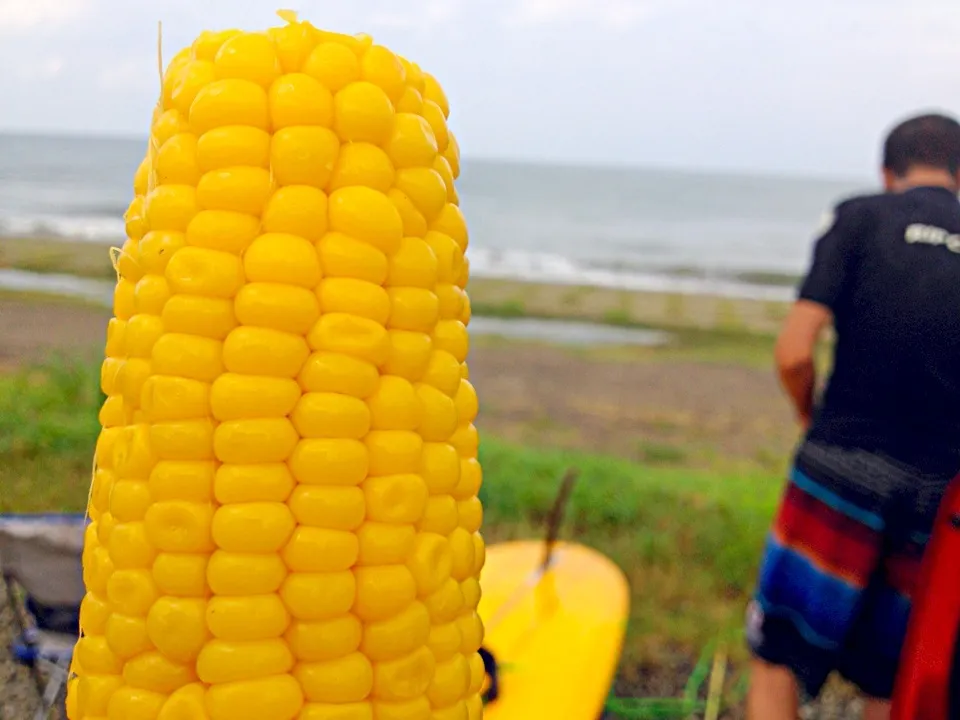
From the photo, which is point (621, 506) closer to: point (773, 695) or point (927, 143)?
point (773, 695)

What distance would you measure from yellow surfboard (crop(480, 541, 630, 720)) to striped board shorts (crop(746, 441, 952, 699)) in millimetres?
521

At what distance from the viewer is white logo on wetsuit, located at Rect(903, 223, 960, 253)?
Result: 2355 mm

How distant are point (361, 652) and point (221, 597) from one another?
158mm

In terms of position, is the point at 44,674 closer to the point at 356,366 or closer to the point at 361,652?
the point at 361,652

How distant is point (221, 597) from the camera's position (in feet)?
2.71

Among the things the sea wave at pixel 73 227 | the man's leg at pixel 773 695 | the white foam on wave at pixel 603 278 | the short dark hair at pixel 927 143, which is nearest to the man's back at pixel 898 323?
the short dark hair at pixel 927 143

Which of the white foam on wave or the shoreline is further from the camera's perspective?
the white foam on wave

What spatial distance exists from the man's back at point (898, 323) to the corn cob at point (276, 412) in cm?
193

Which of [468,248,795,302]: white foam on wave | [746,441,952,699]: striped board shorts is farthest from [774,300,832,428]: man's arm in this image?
[468,248,795,302]: white foam on wave

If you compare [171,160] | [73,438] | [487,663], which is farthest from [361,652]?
[73,438]

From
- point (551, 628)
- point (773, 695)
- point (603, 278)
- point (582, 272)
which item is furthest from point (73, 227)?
point (773, 695)

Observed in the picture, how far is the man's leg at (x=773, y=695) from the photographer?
8.52ft

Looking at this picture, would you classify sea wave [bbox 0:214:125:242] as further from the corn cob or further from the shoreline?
the corn cob

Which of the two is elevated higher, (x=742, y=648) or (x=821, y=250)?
(x=821, y=250)
